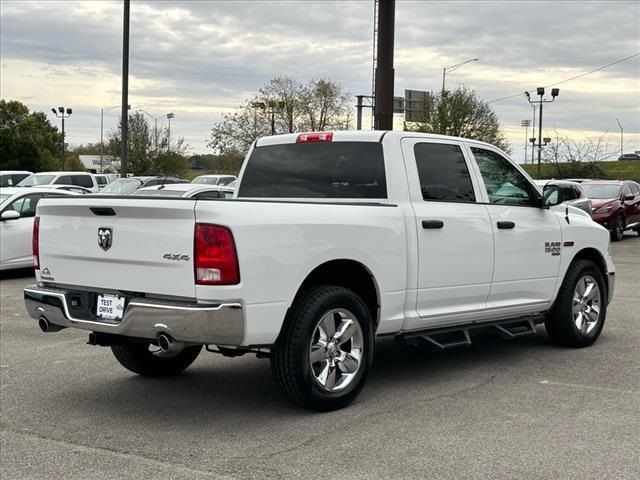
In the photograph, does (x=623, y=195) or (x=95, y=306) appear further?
(x=623, y=195)

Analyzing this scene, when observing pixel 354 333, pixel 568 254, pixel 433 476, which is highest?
pixel 568 254

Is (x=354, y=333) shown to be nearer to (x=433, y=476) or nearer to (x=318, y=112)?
(x=433, y=476)

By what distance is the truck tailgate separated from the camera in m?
5.14

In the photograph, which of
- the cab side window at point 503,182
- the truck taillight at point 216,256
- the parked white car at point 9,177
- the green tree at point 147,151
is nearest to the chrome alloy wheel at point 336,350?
the truck taillight at point 216,256

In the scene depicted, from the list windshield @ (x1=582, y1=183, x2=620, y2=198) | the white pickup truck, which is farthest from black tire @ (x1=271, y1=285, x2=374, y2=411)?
windshield @ (x1=582, y1=183, x2=620, y2=198)

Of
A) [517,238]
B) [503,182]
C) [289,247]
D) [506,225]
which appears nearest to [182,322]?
[289,247]

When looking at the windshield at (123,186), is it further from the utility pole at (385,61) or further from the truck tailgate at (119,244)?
the truck tailgate at (119,244)

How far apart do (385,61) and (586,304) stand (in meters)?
9.00

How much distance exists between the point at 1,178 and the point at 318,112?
2629cm

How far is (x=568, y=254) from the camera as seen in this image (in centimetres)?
776

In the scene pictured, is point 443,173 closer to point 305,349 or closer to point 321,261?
point 321,261

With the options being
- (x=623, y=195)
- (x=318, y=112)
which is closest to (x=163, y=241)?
(x=623, y=195)

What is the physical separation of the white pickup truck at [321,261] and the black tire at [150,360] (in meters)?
→ 0.01

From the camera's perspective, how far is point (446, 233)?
6.45 metres
